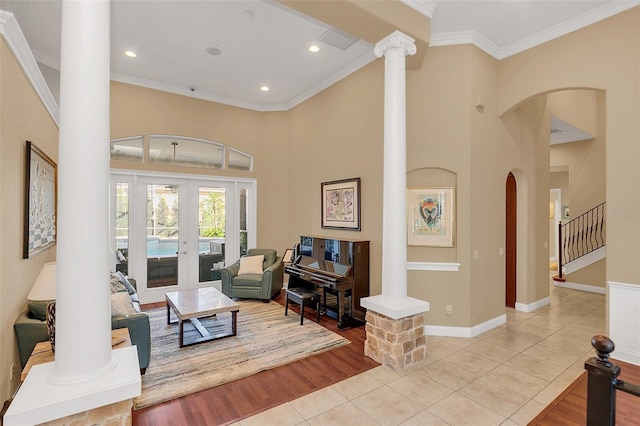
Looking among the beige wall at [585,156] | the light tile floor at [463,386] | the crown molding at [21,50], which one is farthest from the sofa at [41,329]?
the beige wall at [585,156]

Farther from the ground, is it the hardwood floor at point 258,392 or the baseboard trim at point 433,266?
the baseboard trim at point 433,266

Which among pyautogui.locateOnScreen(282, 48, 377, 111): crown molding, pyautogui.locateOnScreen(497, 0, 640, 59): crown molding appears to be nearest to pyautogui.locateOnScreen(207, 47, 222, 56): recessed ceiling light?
pyautogui.locateOnScreen(282, 48, 377, 111): crown molding

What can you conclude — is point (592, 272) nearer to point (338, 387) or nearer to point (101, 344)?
A: point (338, 387)

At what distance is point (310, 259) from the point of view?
5516 mm

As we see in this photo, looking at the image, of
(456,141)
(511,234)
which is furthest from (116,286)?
(511,234)

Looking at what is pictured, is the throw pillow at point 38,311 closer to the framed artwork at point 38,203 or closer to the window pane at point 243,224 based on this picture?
the framed artwork at point 38,203

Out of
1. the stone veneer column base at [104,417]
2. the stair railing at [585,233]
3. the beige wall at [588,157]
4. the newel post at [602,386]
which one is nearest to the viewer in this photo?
the newel post at [602,386]

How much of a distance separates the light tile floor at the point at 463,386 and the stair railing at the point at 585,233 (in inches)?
144

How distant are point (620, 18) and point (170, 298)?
257 inches

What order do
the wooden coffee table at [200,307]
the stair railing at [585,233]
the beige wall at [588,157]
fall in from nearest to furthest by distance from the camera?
the wooden coffee table at [200,307], the beige wall at [588,157], the stair railing at [585,233]

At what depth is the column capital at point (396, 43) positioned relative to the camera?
3490 mm

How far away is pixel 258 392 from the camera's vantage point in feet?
9.65

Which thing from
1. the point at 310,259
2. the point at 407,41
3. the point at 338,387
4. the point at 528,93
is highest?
the point at 407,41

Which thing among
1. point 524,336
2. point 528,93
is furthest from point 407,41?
point 524,336
